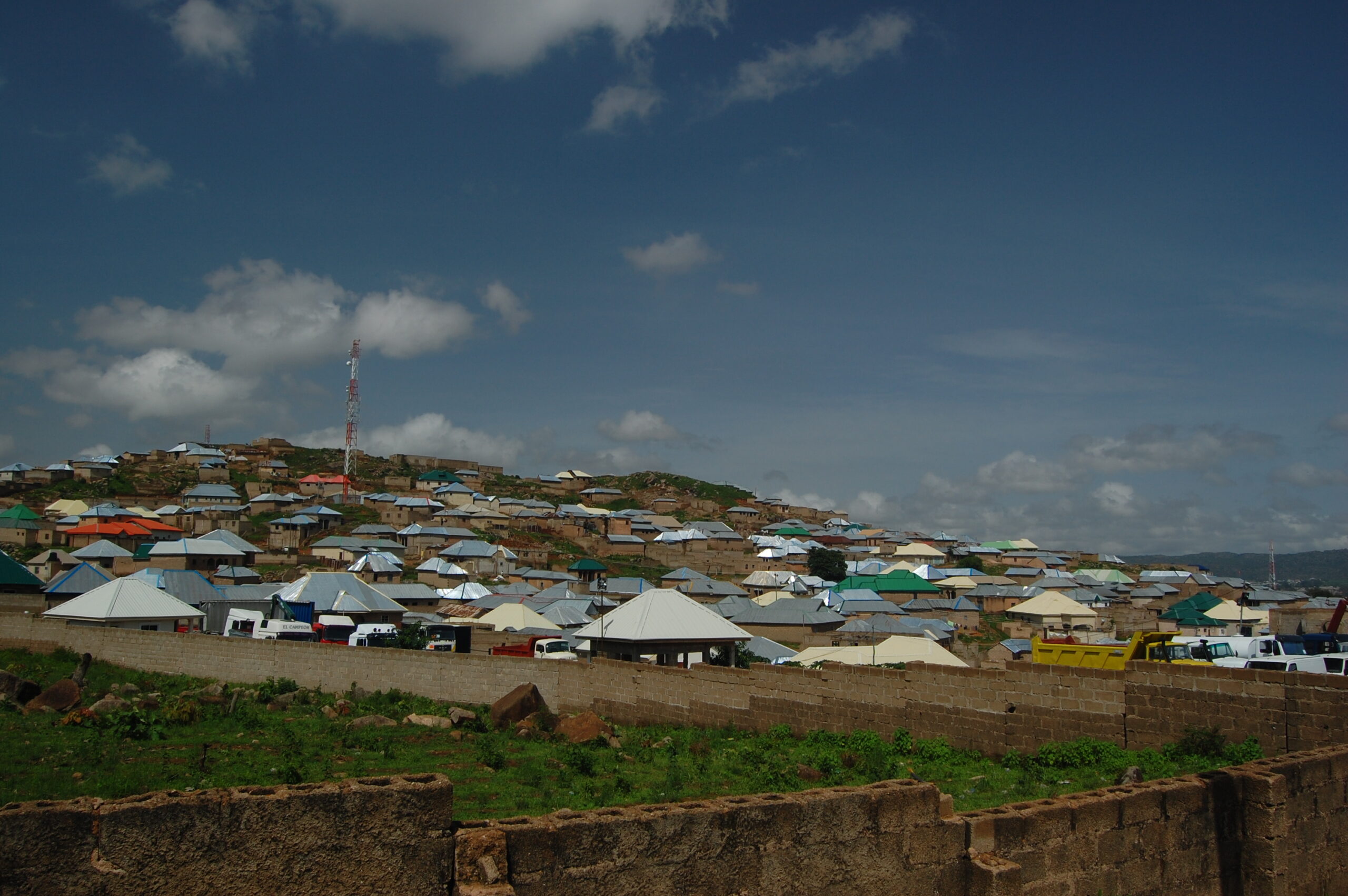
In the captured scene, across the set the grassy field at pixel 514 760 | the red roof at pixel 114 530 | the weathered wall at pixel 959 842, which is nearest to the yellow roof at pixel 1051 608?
the grassy field at pixel 514 760

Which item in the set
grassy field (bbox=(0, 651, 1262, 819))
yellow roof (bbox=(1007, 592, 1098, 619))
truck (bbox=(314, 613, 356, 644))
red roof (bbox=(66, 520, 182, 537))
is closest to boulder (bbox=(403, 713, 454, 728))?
grassy field (bbox=(0, 651, 1262, 819))

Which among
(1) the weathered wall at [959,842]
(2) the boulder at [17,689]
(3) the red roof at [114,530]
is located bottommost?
(2) the boulder at [17,689]

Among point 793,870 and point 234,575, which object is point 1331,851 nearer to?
point 793,870

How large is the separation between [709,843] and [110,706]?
16.8 metres

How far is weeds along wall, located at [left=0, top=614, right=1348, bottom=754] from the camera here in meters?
11.6

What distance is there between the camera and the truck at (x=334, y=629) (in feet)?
109

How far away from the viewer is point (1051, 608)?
2336 inches

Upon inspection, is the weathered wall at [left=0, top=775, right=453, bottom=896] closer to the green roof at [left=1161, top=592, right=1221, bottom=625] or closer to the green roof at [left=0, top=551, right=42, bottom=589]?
the green roof at [left=0, top=551, right=42, bottom=589]

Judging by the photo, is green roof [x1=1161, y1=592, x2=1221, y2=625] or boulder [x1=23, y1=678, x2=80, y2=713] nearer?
boulder [x1=23, y1=678, x2=80, y2=713]

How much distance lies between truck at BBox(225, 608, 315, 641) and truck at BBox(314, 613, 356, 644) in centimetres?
49

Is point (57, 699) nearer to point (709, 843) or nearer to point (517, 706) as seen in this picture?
point (517, 706)

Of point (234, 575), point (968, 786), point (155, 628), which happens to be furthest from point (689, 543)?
point (968, 786)

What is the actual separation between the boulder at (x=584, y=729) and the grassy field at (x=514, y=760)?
1.06 ft

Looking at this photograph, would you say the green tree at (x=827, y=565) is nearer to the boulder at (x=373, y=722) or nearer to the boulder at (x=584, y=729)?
the boulder at (x=584, y=729)
